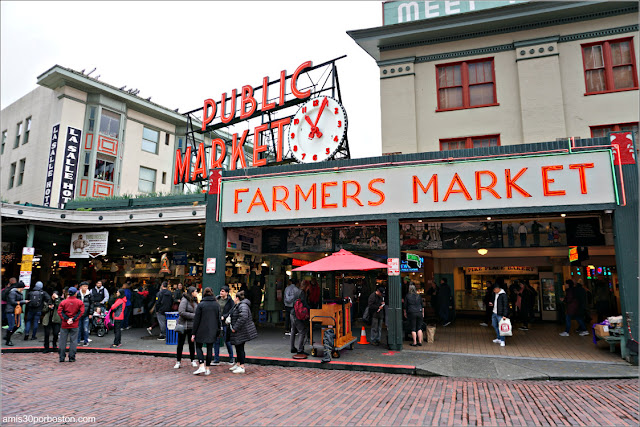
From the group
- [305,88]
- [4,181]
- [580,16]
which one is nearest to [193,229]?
[305,88]

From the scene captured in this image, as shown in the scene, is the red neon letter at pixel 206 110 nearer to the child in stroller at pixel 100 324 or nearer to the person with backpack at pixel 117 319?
the child in stroller at pixel 100 324

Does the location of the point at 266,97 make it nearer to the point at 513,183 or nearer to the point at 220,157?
the point at 220,157

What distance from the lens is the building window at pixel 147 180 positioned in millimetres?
31245

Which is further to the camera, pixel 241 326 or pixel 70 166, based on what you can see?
pixel 70 166

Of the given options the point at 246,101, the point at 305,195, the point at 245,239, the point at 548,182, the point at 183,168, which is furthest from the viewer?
the point at 183,168

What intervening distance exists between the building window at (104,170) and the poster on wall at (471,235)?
943 inches

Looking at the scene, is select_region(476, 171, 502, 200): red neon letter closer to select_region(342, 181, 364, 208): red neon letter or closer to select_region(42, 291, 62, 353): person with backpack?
select_region(342, 181, 364, 208): red neon letter

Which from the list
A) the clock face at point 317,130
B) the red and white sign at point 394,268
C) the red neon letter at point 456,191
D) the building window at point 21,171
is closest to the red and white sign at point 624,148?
the red neon letter at point 456,191

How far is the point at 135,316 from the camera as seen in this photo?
1783 cm

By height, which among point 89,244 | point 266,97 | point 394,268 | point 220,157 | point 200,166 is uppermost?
point 266,97

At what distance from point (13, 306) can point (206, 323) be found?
8.37 meters

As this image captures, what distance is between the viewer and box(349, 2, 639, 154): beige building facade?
14.8 meters

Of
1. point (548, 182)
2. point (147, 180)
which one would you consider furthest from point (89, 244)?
point (548, 182)

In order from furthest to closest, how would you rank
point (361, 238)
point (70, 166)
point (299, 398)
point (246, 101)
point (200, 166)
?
point (70, 166) → point (200, 166) → point (246, 101) → point (361, 238) → point (299, 398)
